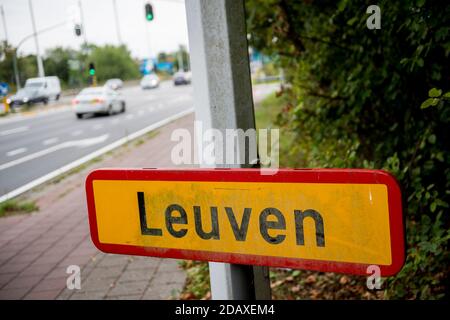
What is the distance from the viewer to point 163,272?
13.3 ft

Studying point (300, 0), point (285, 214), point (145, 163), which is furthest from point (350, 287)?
point (145, 163)

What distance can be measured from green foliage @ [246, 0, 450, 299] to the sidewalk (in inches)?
67.5

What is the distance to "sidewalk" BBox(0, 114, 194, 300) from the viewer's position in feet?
12.3

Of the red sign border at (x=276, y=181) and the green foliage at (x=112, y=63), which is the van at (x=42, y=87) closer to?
the green foliage at (x=112, y=63)

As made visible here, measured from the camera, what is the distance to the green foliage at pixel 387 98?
7.43ft

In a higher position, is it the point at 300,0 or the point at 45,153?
the point at 300,0

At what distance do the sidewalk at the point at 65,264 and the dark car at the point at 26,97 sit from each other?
26498 millimetres

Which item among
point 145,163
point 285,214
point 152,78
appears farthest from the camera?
point 152,78

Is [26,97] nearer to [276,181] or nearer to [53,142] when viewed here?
[53,142]

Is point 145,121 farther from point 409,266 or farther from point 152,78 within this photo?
point 152,78

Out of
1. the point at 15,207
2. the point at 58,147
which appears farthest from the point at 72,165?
the point at 58,147

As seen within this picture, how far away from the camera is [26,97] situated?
31.2 m

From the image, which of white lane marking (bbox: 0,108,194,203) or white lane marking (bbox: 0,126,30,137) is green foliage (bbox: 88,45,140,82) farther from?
white lane marking (bbox: 0,108,194,203)

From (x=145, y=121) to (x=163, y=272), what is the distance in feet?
50.3
